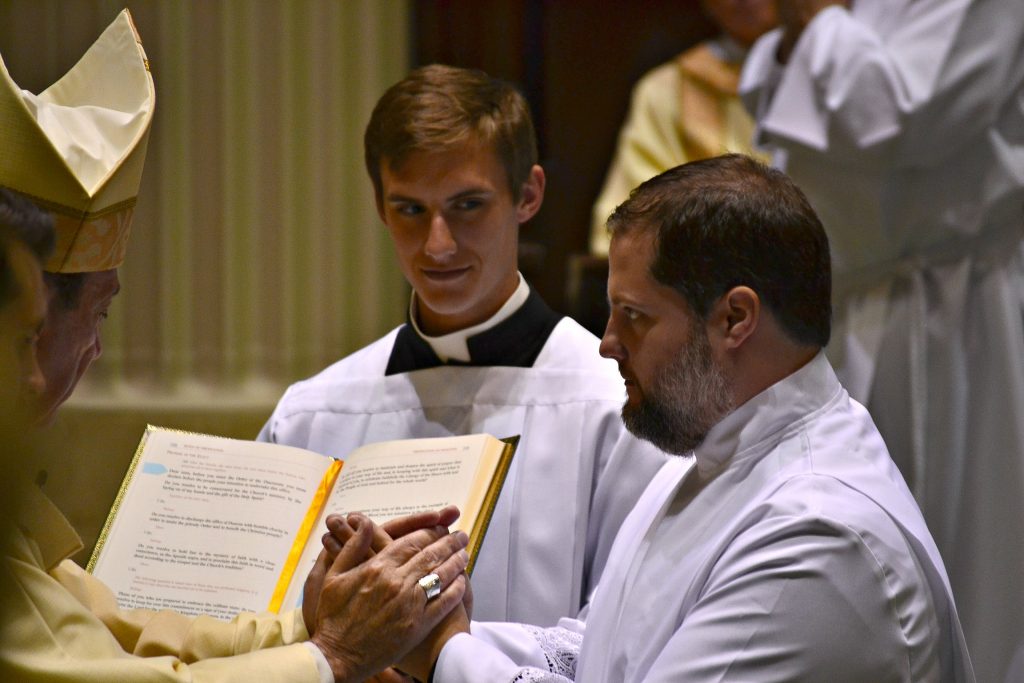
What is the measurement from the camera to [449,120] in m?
3.39

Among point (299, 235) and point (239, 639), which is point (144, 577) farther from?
point (299, 235)

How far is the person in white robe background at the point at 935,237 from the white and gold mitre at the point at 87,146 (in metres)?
2.29

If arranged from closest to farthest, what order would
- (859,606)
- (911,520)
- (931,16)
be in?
1. (859,606)
2. (911,520)
3. (931,16)

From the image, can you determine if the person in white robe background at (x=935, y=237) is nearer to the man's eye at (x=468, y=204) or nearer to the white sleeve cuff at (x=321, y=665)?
the man's eye at (x=468, y=204)

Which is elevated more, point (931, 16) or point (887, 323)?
point (931, 16)

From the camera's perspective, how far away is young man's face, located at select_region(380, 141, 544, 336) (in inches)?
133

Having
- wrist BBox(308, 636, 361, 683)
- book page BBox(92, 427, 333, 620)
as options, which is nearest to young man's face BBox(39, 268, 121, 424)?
book page BBox(92, 427, 333, 620)

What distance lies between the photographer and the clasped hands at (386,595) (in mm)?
2629

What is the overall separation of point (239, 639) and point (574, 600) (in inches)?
31.4

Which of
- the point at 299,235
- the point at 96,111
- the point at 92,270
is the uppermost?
the point at 96,111

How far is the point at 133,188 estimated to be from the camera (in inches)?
105

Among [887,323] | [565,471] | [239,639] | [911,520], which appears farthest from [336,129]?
[911,520]

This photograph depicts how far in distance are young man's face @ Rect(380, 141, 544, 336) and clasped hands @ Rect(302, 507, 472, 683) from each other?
82 cm

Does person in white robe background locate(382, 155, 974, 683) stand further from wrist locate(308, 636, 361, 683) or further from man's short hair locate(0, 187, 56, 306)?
man's short hair locate(0, 187, 56, 306)
